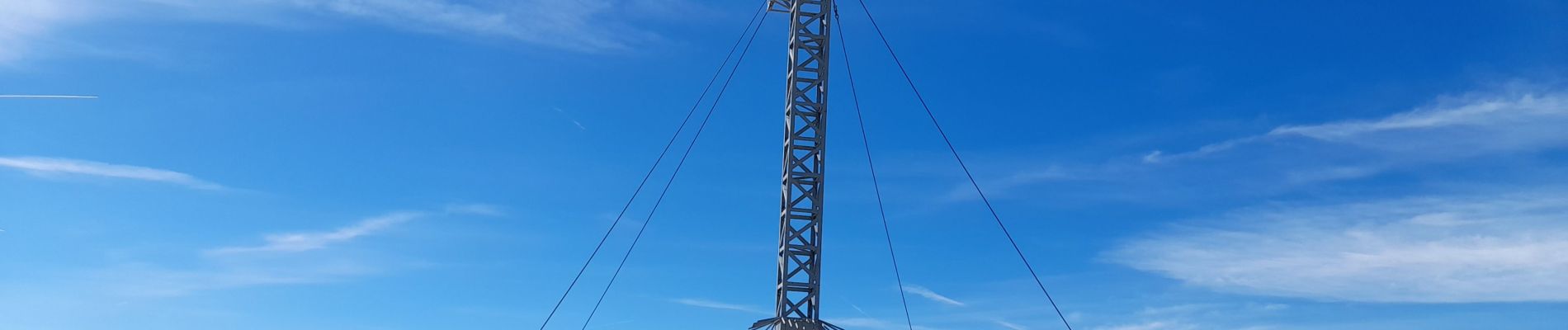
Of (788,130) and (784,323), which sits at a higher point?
(788,130)

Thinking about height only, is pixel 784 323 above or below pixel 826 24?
below

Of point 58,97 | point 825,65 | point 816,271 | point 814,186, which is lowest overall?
point 58,97

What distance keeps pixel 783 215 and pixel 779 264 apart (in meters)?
1.67

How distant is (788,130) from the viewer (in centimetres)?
4791

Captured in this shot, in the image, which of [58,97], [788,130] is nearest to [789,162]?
[788,130]

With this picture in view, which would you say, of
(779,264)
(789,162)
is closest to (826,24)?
(789,162)

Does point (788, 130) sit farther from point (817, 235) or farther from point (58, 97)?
point (58, 97)

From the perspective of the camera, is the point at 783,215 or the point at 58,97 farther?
the point at 783,215

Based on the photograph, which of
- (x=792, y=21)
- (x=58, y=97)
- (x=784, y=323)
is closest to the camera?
(x=58, y=97)

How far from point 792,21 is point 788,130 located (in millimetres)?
3907

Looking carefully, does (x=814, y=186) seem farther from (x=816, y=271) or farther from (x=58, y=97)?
(x=58, y=97)

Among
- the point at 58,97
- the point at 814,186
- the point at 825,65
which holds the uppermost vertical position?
the point at 825,65

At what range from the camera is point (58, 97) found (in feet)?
85.5

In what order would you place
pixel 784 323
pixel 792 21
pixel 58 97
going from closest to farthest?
pixel 58 97 < pixel 784 323 < pixel 792 21
